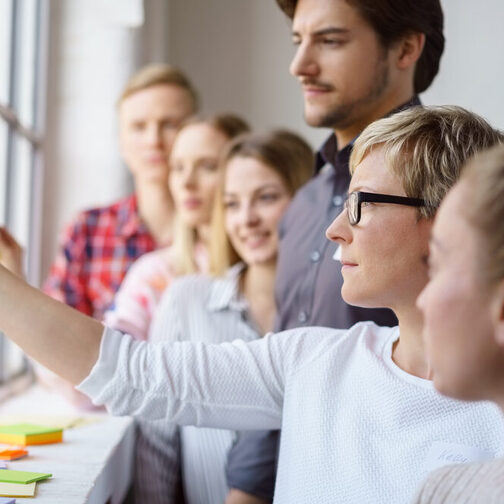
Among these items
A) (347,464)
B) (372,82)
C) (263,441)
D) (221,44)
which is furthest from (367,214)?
(221,44)

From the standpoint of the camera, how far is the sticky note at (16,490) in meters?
1.10

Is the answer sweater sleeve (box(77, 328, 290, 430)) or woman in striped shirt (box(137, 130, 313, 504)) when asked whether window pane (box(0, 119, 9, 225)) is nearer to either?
woman in striped shirt (box(137, 130, 313, 504))

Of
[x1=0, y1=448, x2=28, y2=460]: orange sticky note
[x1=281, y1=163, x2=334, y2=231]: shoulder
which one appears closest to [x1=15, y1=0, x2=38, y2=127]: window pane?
[x1=281, y1=163, x2=334, y2=231]: shoulder

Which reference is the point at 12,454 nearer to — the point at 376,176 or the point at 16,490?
the point at 16,490

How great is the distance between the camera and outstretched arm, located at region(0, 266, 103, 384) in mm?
1178

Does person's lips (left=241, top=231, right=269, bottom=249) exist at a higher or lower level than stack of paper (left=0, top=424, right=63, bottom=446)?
higher

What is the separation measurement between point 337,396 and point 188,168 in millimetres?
1476

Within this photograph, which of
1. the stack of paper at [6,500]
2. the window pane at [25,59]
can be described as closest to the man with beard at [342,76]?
the stack of paper at [6,500]

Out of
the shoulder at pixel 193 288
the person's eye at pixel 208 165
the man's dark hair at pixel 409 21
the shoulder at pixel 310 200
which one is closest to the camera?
the man's dark hair at pixel 409 21

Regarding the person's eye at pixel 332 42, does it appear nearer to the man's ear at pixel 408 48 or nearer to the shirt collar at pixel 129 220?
the man's ear at pixel 408 48

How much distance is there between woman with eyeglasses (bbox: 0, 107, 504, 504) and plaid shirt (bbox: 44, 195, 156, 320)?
4.80 feet

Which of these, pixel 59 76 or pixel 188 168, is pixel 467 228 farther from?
pixel 59 76

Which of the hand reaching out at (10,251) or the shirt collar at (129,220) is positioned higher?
the hand reaching out at (10,251)

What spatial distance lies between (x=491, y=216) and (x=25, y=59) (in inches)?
92.9
